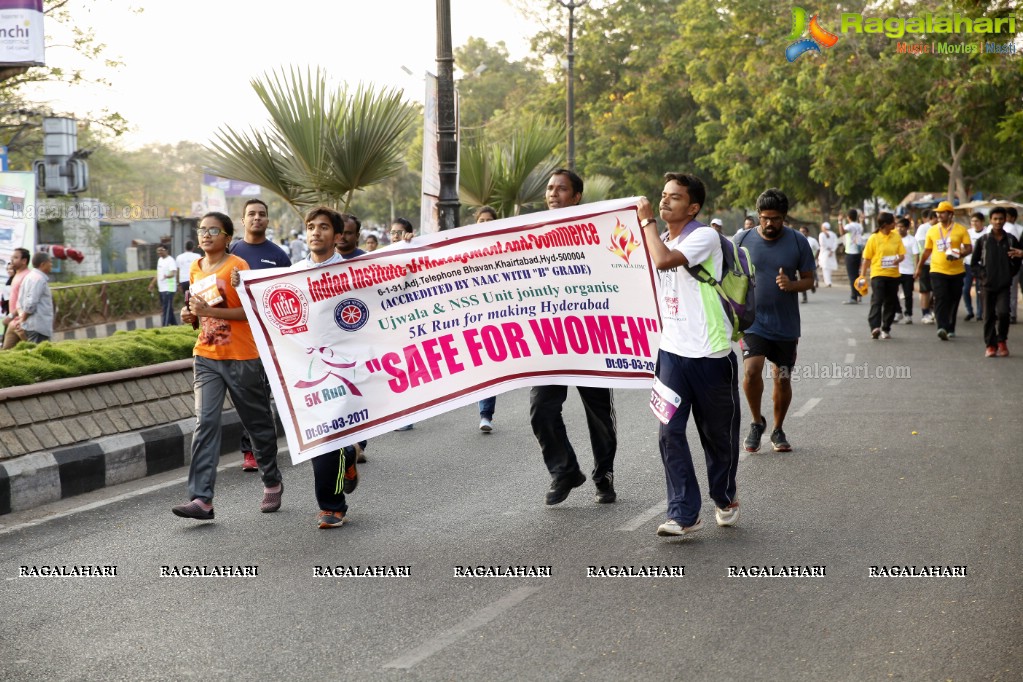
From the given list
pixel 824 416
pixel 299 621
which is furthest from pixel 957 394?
pixel 299 621

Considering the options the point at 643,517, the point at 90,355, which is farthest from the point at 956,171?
the point at 643,517

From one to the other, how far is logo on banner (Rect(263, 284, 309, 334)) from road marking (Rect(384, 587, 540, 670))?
227 centimetres

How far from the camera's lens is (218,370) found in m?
7.10

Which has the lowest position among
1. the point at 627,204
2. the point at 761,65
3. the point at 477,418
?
the point at 477,418

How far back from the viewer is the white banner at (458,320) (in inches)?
270

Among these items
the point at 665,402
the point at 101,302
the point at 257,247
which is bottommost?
the point at 101,302

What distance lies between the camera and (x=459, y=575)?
5707 mm

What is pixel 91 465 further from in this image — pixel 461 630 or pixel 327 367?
pixel 461 630

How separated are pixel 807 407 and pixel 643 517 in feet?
15.7

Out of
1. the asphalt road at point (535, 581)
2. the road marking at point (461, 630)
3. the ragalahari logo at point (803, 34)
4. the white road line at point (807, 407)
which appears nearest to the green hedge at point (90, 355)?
the asphalt road at point (535, 581)

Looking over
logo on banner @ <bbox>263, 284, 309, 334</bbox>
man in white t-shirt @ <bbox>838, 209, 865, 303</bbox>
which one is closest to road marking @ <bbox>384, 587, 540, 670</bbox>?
logo on banner @ <bbox>263, 284, 309, 334</bbox>

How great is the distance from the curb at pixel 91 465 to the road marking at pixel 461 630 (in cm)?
364

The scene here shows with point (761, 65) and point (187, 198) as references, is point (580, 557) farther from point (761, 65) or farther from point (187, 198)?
point (187, 198)

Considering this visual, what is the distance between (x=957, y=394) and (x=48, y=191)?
1159 centimetres
